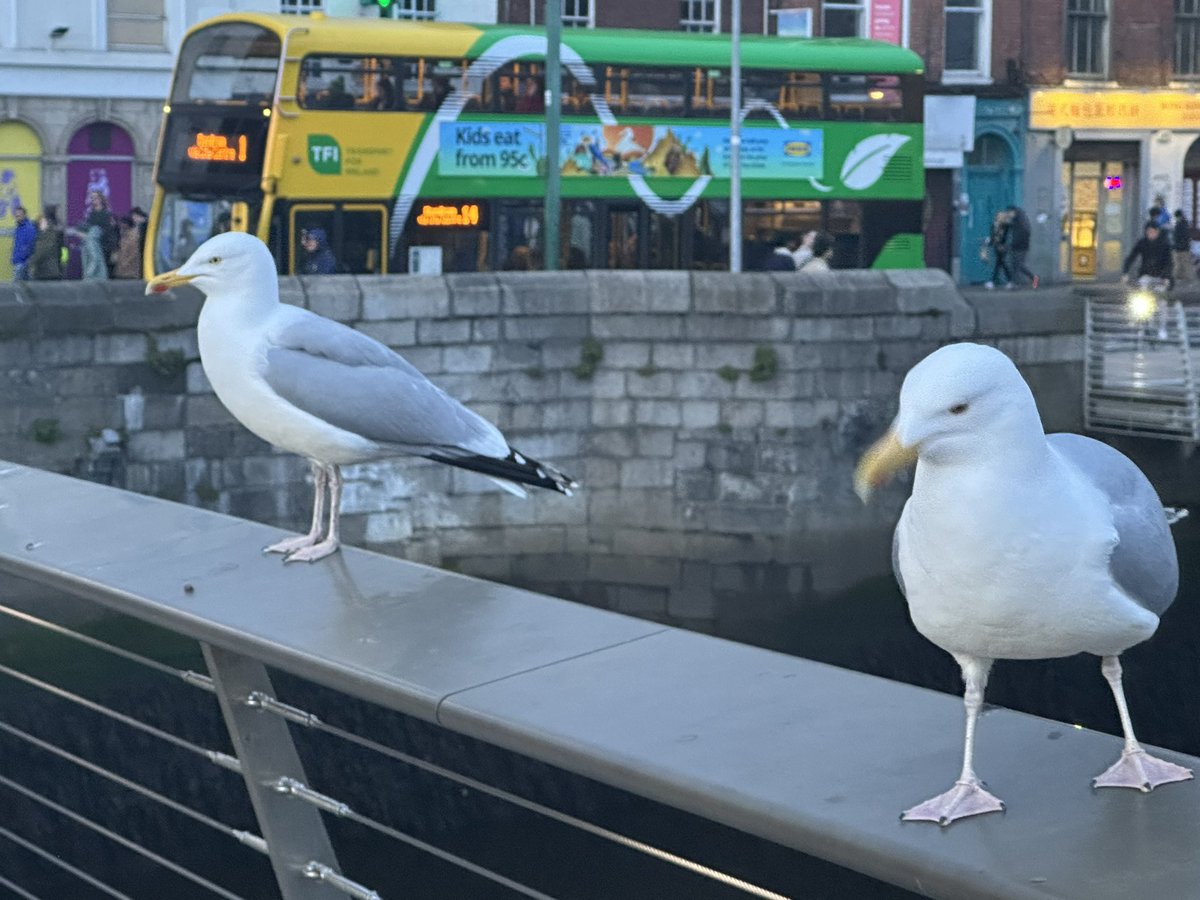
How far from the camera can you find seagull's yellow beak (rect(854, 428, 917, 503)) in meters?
1.95

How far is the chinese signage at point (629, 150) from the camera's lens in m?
17.4

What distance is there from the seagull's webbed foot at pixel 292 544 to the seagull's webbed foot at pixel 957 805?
1375 mm

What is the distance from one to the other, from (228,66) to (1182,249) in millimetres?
15587

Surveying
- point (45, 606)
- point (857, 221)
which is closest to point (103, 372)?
point (45, 606)

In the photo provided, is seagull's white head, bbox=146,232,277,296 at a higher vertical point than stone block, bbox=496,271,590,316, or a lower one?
higher

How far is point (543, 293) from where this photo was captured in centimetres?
1431

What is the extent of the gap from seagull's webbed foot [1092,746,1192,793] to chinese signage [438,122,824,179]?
1574cm

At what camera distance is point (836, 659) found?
45.9 feet

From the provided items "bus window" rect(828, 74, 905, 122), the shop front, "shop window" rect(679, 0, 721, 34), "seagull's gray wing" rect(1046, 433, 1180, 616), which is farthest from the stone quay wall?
the shop front

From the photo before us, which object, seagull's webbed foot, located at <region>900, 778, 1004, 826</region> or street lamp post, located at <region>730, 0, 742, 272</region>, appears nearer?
seagull's webbed foot, located at <region>900, 778, 1004, 826</region>

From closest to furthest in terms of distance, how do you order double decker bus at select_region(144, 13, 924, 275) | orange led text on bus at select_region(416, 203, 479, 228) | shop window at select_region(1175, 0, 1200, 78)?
double decker bus at select_region(144, 13, 924, 275) → orange led text on bus at select_region(416, 203, 479, 228) → shop window at select_region(1175, 0, 1200, 78)

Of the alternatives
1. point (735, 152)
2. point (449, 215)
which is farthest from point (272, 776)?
point (735, 152)

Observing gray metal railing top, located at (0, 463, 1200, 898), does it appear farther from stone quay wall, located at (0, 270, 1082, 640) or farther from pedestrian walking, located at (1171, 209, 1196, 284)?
pedestrian walking, located at (1171, 209, 1196, 284)

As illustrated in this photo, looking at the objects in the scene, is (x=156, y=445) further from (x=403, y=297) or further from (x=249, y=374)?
(x=249, y=374)
